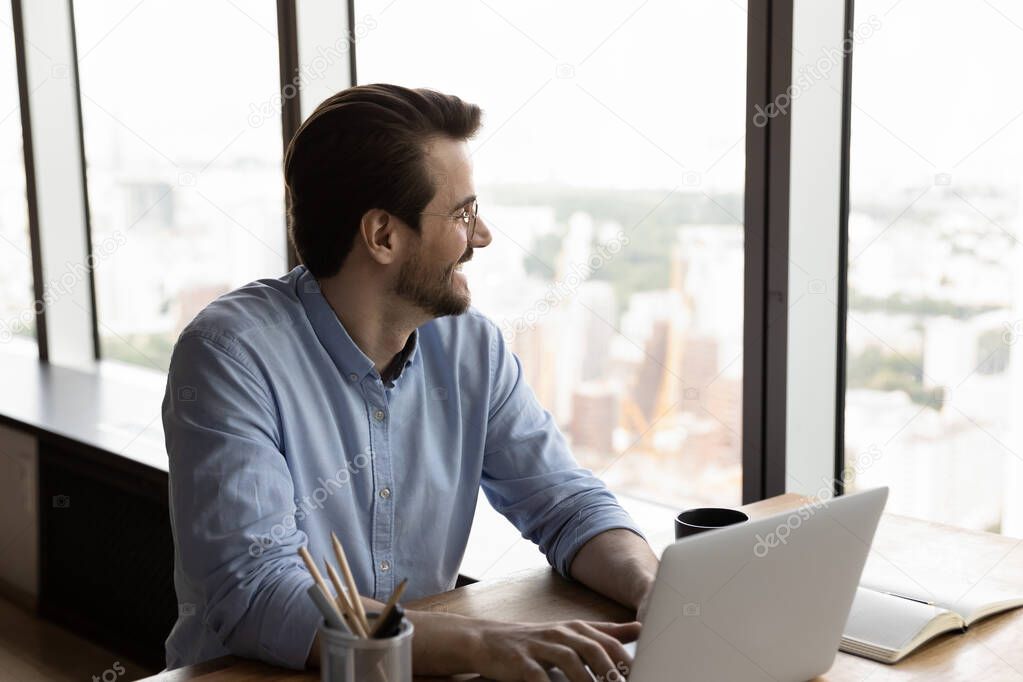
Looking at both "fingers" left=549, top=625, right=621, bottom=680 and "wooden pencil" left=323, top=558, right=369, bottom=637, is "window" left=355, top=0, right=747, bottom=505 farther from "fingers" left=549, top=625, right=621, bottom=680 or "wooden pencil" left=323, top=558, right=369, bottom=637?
"wooden pencil" left=323, top=558, right=369, bottom=637

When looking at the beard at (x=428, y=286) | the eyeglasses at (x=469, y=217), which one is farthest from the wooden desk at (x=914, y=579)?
the eyeglasses at (x=469, y=217)

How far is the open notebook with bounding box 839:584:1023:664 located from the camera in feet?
4.19

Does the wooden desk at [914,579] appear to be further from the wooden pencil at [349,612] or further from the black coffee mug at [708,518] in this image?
the wooden pencil at [349,612]

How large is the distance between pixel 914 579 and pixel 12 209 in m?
3.73

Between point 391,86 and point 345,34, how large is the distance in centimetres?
133

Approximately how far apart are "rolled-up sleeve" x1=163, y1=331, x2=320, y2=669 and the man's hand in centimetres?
20

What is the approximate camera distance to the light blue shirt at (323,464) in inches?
51.3

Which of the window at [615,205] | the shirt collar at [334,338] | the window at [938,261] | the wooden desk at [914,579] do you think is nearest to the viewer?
the wooden desk at [914,579]

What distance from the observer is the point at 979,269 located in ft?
6.40

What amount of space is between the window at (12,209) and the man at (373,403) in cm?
281

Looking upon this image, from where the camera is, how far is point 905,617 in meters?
1.32

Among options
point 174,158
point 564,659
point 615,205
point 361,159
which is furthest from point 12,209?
point 564,659

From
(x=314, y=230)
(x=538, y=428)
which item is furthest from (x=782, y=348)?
(x=314, y=230)

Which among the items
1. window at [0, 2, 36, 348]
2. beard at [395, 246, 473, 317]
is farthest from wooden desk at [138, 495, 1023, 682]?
window at [0, 2, 36, 348]
